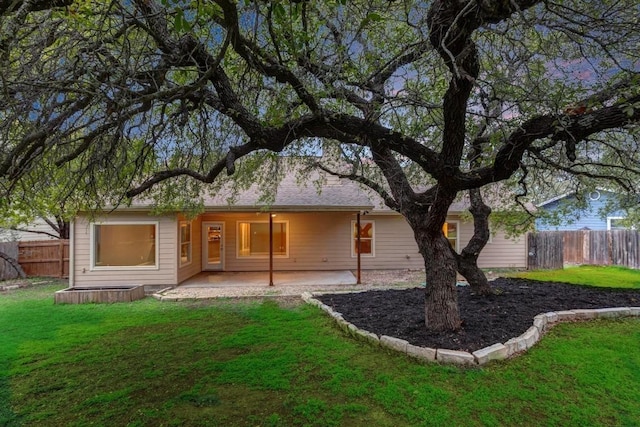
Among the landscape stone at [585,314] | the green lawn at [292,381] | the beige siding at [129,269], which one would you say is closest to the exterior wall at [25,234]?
the beige siding at [129,269]

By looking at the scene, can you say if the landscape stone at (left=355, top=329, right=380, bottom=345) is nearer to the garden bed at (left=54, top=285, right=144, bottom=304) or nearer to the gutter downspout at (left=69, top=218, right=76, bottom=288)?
the garden bed at (left=54, top=285, right=144, bottom=304)

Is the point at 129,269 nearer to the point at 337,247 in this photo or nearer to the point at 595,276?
the point at 337,247

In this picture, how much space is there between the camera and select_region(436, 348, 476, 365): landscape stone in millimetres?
4281

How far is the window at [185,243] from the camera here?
11569mm

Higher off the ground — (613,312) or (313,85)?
(313,85)

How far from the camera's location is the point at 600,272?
41.9ft

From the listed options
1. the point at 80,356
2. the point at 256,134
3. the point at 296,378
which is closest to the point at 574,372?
the point at 296,378

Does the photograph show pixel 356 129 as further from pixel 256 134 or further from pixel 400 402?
pixel 400 402

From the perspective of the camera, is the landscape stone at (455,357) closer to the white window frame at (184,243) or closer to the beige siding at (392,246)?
the white window frame at (184,243)

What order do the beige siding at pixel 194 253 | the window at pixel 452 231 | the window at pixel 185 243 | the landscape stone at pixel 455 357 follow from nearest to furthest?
the landscape stone at pixel 455 357 → the beige siding at pixel 194 253 → the window at pixel 185 243 → the window at pixel 452 231

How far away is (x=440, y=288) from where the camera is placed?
5.19 metres

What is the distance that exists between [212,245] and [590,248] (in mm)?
15715

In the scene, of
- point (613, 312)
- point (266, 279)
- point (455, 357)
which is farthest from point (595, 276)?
point (266, 279)

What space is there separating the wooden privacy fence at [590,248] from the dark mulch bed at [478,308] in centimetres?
517
